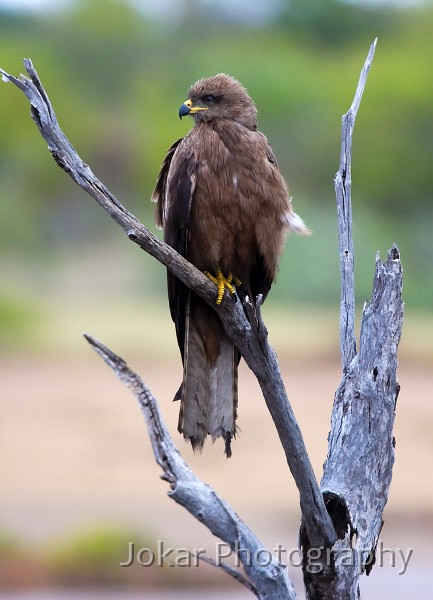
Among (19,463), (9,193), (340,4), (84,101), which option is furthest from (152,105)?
(19,463)

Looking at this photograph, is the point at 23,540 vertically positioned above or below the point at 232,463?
below

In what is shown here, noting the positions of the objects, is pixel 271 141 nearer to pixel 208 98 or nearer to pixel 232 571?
pixel 208 98

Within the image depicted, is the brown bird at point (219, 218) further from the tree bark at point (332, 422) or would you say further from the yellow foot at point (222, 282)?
the tree bark at point (332, 422)

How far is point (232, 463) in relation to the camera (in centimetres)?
1287

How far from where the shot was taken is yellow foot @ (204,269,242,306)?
3.53 meters

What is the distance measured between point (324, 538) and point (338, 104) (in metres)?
16.8

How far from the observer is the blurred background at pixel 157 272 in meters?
11.6

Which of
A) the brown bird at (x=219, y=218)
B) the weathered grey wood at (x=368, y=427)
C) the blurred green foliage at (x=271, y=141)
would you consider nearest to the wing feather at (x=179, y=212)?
the brown bird at (x=219, y=218)

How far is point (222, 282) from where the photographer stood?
12.8 ft

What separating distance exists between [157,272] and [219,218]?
1403cm

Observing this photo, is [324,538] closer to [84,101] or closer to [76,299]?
[76,299]

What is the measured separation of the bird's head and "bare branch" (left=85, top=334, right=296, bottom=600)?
1.29 meters

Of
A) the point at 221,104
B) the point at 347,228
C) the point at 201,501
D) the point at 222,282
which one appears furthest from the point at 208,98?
the point at 201,501

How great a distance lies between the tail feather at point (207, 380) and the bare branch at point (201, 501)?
46cm
